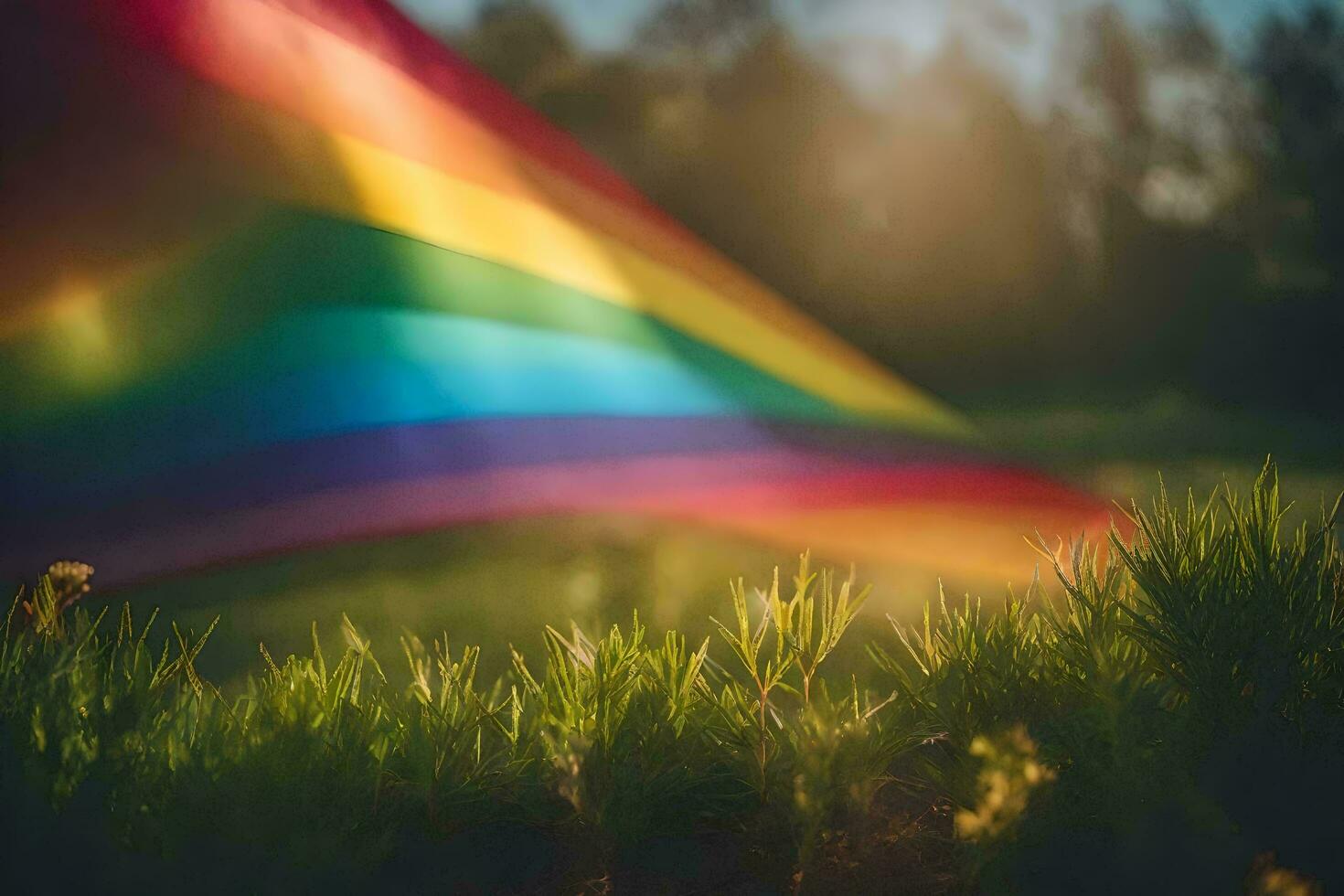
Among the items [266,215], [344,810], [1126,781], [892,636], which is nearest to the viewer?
[1126,781]

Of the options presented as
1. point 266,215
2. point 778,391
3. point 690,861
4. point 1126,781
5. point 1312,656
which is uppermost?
point 266,215

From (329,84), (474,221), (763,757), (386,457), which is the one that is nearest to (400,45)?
(329,84)

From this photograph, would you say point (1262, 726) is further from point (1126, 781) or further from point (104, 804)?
point (104, 804)

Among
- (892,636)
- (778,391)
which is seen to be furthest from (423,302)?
(892,636)

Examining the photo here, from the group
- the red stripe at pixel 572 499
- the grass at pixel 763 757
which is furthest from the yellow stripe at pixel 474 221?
the grass at pixel 763 757

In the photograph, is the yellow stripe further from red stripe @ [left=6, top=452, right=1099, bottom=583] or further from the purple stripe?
red stripe @ [left=6, top=452, right=1099, bottom=583]

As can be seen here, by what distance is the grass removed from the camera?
149 cm

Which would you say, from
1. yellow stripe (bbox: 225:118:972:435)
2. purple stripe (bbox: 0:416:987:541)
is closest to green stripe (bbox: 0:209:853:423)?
yellow stripe (bbox: 225:118:972:435)

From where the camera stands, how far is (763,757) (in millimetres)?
1731

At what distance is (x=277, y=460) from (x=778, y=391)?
6.68ft

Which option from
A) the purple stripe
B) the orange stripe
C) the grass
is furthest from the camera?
the orange stripe

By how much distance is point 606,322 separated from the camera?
392 centimetres

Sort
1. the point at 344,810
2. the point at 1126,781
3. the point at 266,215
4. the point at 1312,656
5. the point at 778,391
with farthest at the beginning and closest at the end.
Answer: the point at 778,391 → the point at 266,215 → the point at 1312,656 → the point at 344,810 → the point at 1126,781

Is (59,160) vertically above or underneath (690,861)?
above
